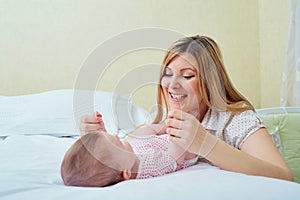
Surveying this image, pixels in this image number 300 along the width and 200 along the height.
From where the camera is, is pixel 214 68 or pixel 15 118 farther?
pixel 15 118

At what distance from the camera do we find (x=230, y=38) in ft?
7.11

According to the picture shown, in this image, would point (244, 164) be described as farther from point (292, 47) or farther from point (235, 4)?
point (235, 4)

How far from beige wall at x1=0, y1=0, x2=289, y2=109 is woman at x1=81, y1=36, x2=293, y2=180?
3.67 ft

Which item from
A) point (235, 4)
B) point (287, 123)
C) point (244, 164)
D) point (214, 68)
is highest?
point (235, 4)

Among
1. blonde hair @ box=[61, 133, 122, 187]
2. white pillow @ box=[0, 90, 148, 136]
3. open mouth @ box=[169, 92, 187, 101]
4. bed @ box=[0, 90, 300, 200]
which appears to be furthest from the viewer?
white pillow @ box=[0, 90, 148, 136]

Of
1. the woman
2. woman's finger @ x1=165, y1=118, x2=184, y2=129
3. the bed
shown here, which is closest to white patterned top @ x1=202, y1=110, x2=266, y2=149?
the woman

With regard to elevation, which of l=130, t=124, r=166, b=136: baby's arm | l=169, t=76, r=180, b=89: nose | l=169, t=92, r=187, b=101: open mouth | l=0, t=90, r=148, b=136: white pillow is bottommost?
l=0, t=90, r=148, b=136: white pillow

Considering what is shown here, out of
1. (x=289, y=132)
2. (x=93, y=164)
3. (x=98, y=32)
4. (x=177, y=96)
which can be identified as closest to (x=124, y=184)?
(x=93, y=164)

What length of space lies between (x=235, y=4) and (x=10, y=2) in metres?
1.53

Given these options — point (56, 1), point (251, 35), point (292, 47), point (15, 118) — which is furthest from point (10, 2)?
point (292, 47)

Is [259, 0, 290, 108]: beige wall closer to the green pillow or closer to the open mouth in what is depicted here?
the green pillow

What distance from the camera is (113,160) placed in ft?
2.39

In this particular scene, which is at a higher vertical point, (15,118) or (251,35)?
(251,35)

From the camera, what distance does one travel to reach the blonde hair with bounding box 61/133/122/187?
2.29 ft
